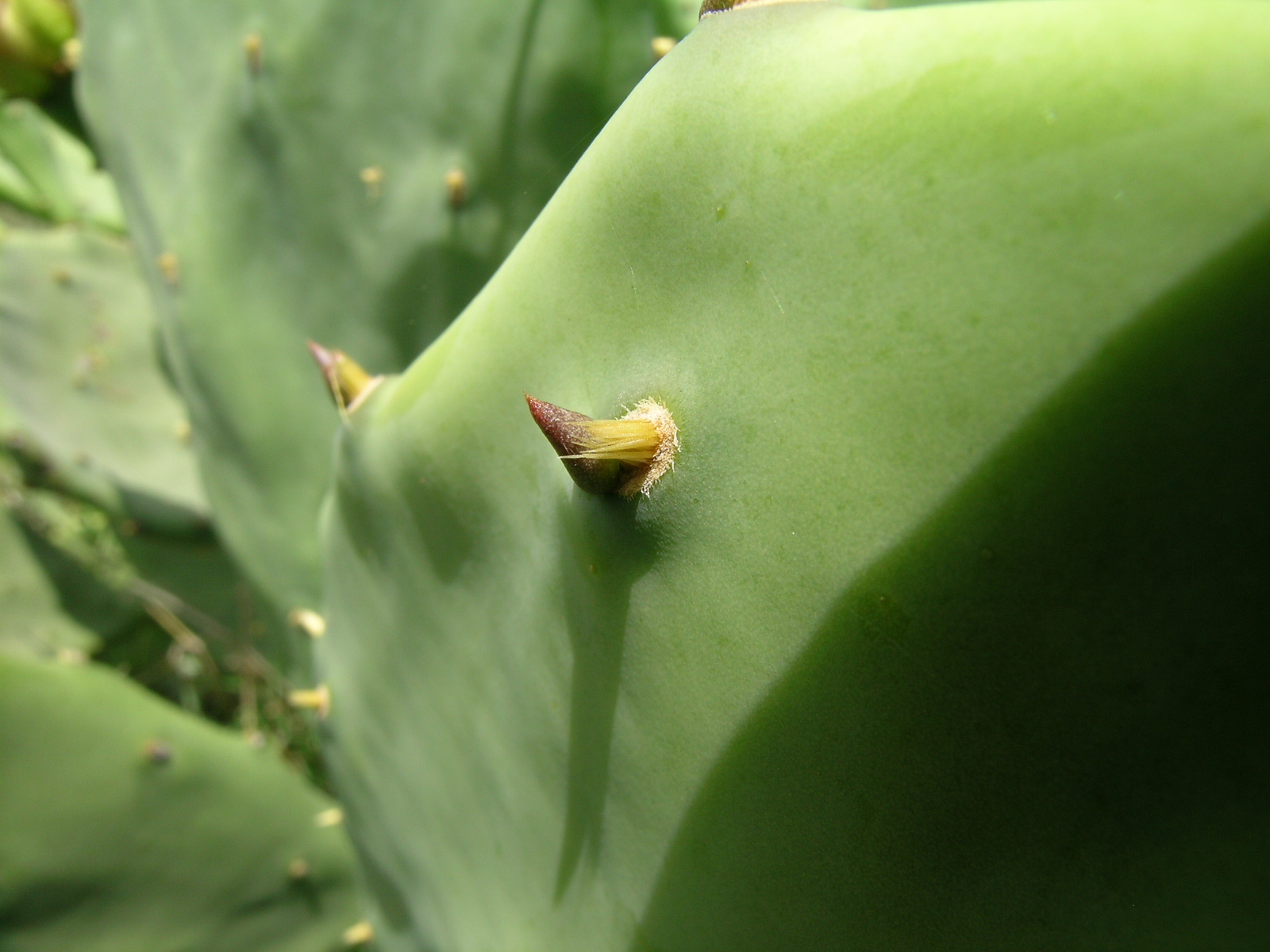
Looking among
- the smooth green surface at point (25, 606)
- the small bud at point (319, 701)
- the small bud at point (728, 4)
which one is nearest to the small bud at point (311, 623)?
the small bud at point (319, 701)

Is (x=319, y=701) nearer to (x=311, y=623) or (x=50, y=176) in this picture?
(x=311, y=623)

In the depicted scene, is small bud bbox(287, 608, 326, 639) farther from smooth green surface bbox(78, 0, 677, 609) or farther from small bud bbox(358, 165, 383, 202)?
small bud bbox(358, 165, 383, 202)

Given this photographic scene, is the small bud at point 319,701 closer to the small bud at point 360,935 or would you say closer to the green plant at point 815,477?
the green plant at point 815,477

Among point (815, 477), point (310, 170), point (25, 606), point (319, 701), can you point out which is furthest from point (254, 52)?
point (25, 606)

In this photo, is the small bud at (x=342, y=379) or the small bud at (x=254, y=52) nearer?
the small bud at (x=342, y=379)

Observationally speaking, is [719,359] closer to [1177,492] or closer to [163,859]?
[1177,492]

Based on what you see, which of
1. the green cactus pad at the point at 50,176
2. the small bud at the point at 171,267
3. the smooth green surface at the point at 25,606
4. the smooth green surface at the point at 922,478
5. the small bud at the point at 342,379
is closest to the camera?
the smooth green surface at the point at 922,478

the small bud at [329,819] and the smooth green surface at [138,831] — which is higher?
the smooth green surface at [138,831]
